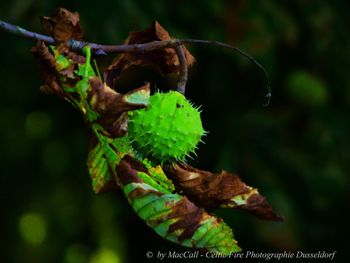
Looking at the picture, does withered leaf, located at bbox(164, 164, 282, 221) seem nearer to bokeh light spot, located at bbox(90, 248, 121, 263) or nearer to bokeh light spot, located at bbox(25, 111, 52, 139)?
bokeh light spot, located at bbox(25, 111, 52, 139)

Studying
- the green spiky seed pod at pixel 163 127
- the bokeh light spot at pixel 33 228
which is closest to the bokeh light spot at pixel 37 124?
the bokeh light spot at pixel 33 228

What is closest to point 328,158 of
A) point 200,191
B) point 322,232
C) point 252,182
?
point 322,232

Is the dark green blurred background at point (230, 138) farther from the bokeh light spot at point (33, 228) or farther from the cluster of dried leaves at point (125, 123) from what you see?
the cluster of dried leaves at point (125, 123)

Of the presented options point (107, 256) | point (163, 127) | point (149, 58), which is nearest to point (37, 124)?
point (107, 256)

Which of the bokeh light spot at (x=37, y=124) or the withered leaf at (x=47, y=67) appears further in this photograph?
the bokeh light spot at (x=37, y=124)

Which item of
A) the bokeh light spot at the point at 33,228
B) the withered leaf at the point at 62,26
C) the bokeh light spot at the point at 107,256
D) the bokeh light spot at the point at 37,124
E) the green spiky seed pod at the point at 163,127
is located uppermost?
the withered leaf at the point at 62,26
